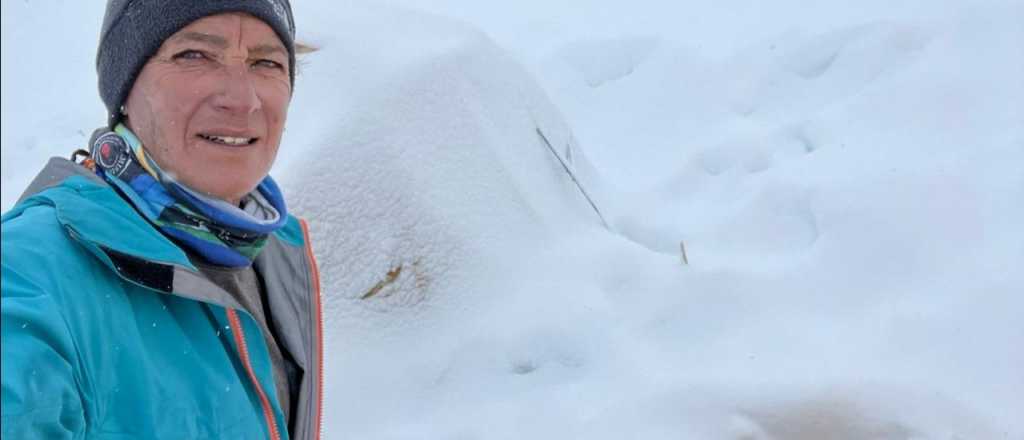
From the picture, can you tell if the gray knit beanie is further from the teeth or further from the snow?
the snow

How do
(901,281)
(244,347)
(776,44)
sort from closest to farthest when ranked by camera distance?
(244,347) → (901,281) → (776,44)

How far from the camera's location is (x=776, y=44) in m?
6.80

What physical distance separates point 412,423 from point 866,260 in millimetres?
2036

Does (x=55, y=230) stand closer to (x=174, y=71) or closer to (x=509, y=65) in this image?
(x=174, y=71)

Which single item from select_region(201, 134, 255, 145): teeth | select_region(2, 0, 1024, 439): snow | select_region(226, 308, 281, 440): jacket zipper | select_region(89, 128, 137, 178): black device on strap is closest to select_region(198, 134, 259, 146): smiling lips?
select_region(201, 134, 255, 145): teeth

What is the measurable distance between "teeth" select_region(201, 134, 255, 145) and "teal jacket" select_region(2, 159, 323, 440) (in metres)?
0.19

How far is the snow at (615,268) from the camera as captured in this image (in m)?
2.46

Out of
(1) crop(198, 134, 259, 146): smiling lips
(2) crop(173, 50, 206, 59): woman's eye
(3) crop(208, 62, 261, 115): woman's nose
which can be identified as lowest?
(1) crop(198, 134, 259, 146): smiling lips

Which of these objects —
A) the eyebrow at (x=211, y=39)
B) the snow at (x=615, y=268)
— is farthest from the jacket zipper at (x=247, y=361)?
the snow at (x=615, y=268)

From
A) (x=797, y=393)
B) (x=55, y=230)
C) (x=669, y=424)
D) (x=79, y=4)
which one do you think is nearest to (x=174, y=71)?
(x=55, y=230)

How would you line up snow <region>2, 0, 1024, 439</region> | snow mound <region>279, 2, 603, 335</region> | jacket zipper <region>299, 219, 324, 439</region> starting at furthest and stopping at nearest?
1. snow mound <region>279, 2, 603, 335</region>
2. snow <region>2, 0, 1024, 439</region>
3. jacket zipper <region>299, 219, 324, 439</region>

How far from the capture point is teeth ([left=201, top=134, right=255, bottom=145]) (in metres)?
1.20

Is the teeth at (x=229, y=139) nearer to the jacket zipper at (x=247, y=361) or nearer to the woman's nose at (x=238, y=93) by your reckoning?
the woman's nose at (x=238, y=93)

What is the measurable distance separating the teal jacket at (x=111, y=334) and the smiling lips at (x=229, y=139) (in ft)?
0.61
